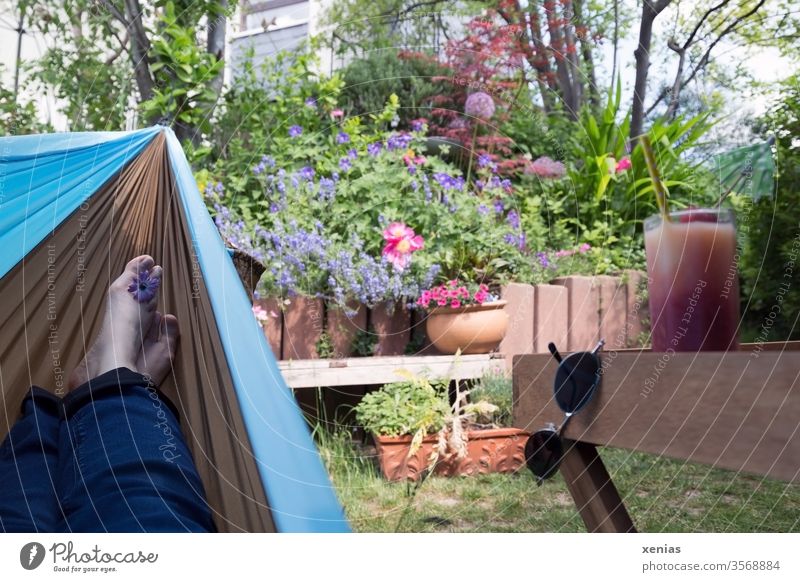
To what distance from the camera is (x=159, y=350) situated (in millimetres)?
612

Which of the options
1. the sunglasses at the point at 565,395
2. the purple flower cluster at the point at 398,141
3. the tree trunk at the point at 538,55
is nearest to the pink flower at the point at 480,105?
the tree trunk at the point at 538,55

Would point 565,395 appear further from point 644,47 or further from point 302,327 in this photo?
point 302,327

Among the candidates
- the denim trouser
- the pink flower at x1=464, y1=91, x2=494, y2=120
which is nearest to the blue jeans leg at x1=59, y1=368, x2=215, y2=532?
the denim trouser

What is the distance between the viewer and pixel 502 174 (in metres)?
1.32

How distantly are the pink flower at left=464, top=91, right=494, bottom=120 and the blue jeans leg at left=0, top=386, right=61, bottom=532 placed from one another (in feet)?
2.21

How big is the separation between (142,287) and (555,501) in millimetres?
733

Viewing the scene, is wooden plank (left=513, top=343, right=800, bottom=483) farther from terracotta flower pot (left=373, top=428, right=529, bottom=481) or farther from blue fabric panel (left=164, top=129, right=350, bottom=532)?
terracotta flower pot (left=373, top=428, right=529, bottom=481)

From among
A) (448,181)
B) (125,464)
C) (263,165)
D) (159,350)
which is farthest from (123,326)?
(448,181)

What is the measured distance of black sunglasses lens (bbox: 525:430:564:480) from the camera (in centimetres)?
46

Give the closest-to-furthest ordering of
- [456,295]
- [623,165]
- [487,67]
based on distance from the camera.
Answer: [487,67] → [623,165] → [456,295]

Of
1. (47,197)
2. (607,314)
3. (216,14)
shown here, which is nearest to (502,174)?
(607,314)

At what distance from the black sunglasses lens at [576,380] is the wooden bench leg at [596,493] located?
85mm
